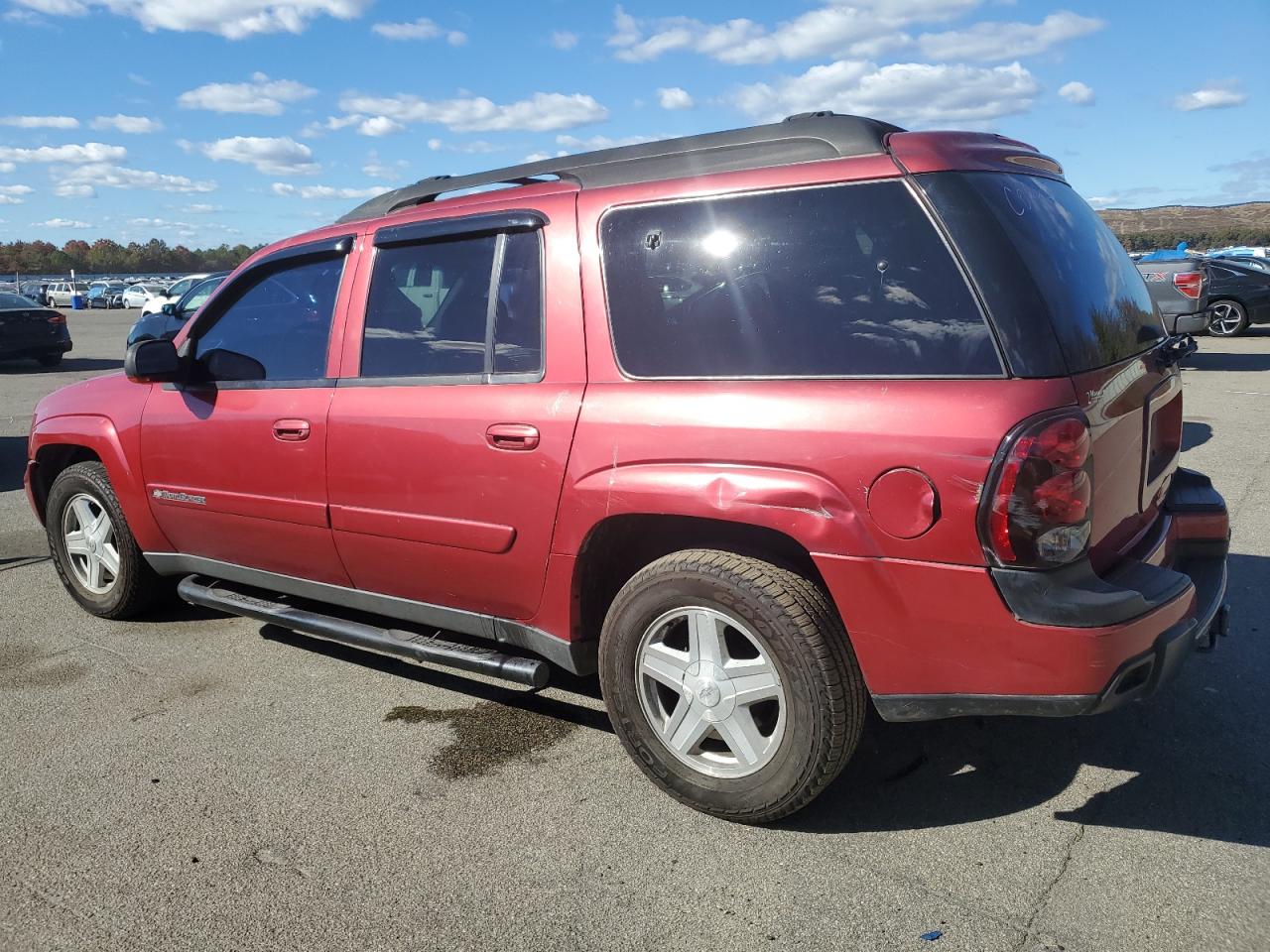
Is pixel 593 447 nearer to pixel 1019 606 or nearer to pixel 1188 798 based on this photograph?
pixel 1019 606

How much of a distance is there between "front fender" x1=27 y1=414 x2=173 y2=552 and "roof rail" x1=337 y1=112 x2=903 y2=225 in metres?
2.07

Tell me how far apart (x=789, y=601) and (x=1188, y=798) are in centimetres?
143

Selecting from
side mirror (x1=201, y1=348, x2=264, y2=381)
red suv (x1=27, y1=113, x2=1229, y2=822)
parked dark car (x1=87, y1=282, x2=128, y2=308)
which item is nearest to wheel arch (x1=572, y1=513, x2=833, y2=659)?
red suv (x1=27, y1=113, x2=1229, y2=822)

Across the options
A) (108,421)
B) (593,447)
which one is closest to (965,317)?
(593,447)

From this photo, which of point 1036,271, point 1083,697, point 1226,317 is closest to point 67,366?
point 1036,271

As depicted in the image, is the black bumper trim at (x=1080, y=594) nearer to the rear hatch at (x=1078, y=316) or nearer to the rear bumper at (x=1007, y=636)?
the rear bumper at (x=1007, y=636)

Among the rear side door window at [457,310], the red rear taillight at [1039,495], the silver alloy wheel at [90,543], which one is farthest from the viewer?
the silver alloy wheel at [90,543]

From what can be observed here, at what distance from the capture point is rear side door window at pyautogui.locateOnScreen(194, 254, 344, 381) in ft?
13.3

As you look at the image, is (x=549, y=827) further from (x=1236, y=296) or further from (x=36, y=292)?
(x=36, y=292)

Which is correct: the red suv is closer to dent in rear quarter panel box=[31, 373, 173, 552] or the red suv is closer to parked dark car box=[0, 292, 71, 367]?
dent in rear quarter panel box=[31, 373, 173, 552]

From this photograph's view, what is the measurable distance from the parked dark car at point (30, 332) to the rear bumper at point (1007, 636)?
1999 centimetres

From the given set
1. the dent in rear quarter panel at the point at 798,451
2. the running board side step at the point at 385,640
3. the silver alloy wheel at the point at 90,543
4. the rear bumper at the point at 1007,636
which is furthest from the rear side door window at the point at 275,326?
the rear bumper at the point at 1007,636

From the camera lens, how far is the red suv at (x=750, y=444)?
2.62 m

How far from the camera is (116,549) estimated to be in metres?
5.02
